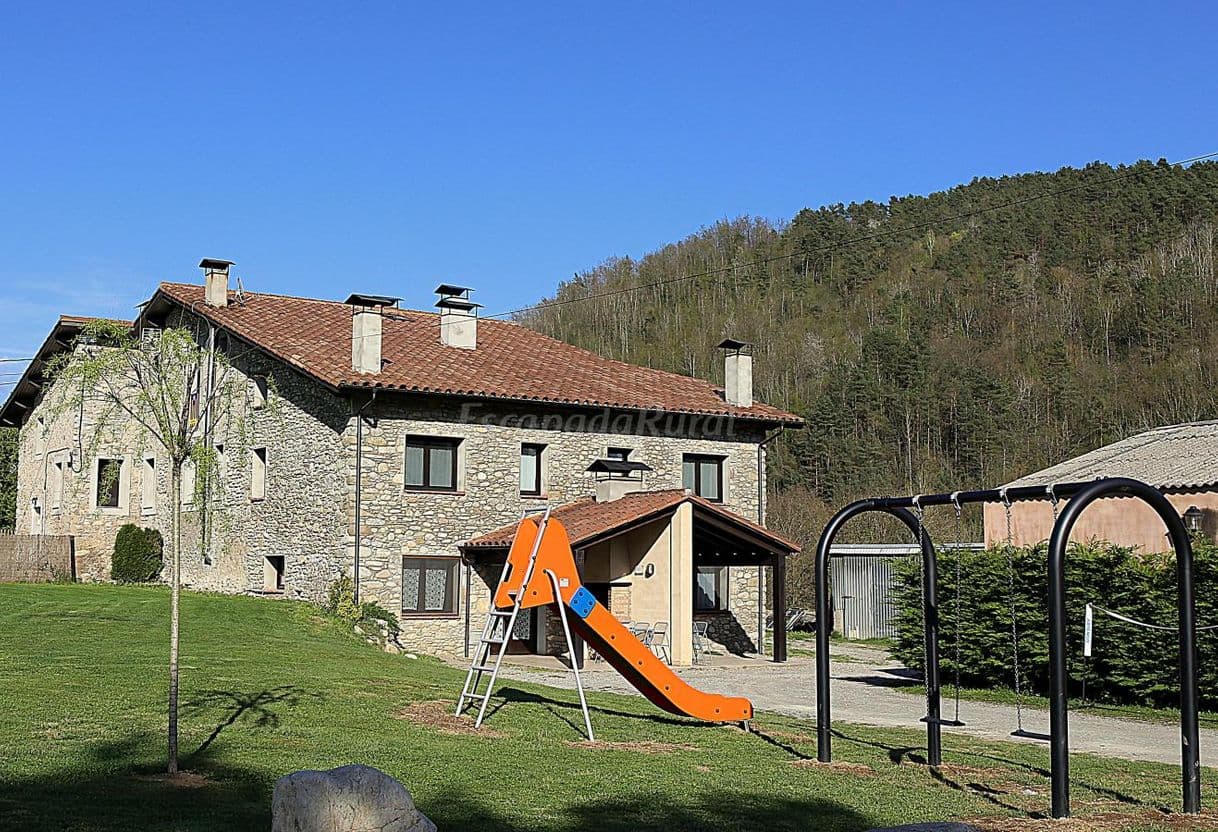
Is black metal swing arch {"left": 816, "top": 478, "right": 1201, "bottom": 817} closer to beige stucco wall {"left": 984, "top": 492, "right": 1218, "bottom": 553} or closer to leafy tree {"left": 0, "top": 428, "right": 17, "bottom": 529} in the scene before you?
beige stucco wall {"left": 984, "top": 492, "right": 1218, "bottom": 553}

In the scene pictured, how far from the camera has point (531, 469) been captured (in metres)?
26.5

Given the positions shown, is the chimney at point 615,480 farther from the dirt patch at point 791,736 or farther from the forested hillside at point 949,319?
the forested hillside at point 949,319

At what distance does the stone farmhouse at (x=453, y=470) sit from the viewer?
958 inches

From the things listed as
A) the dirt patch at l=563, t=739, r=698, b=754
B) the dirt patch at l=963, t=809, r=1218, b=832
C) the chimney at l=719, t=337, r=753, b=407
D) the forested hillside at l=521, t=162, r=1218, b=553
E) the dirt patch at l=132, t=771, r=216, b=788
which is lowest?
the dirt patch at l=563, t=739, r=698, b=754

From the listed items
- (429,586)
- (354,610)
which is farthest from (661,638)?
(354,610)

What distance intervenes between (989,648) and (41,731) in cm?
1411

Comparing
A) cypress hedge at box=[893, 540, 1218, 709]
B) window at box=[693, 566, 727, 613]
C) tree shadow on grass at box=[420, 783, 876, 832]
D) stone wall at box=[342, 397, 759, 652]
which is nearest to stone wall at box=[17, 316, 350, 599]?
stone wall at box=[342, 397, 759, 652]

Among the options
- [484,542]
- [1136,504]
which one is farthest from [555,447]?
[1136,504]

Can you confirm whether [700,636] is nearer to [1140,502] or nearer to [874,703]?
[874,703]

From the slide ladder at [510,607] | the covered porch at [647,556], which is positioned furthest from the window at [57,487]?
the slide ladder at [510,607]

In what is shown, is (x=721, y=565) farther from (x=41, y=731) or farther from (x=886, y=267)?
(x=886, y=267)

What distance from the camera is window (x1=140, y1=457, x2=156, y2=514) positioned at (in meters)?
31.1

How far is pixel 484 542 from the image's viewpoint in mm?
24531

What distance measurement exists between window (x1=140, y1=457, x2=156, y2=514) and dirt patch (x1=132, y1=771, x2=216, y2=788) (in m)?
23.3
